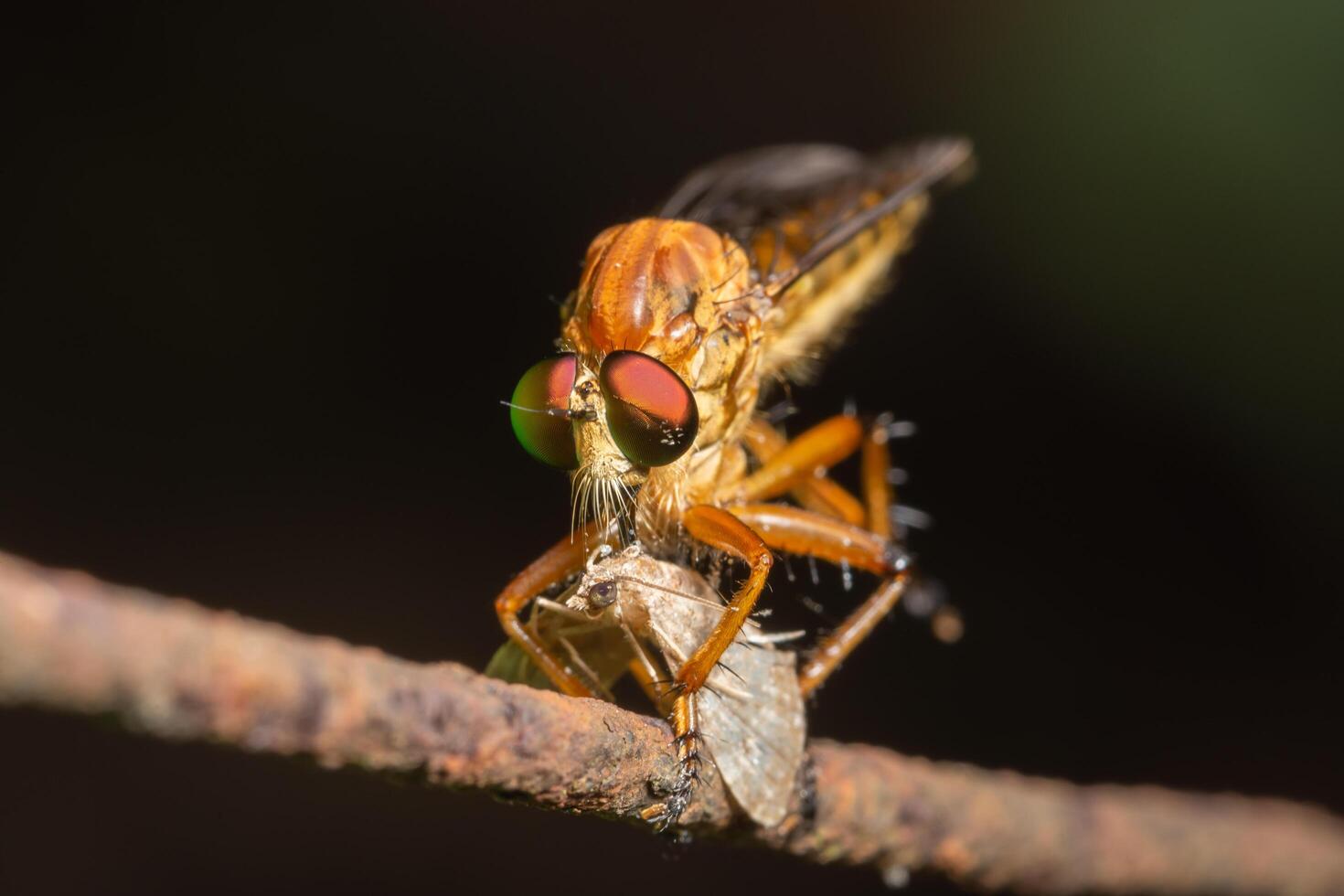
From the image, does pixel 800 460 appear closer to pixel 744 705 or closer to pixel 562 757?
pixel 744 705

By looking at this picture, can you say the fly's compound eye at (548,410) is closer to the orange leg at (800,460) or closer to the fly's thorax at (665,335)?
the fly's thorax at (665,335)

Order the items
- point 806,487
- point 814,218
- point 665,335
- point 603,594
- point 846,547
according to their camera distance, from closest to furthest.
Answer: point 603,594
point 665,335
point 846,547
point 806,487
point 814,218

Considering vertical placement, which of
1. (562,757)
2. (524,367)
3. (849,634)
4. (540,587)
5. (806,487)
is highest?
(524,367)

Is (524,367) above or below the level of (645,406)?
above

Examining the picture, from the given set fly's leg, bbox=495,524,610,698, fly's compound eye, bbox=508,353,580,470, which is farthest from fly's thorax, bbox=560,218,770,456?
fly's leg, bbox=495,524,610,698

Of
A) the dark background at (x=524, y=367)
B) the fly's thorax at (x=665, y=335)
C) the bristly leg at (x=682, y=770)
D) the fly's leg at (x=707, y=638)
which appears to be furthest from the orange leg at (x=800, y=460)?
the bristly leg at (x=682, y=770)

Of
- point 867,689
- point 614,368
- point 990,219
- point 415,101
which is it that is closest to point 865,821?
point 614,368

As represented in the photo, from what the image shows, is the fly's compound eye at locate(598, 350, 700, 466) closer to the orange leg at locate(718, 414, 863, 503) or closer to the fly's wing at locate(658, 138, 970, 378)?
the orange leg at locate(718, 414, 863, 503)

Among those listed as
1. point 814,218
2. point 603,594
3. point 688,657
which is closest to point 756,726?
point 688,657
